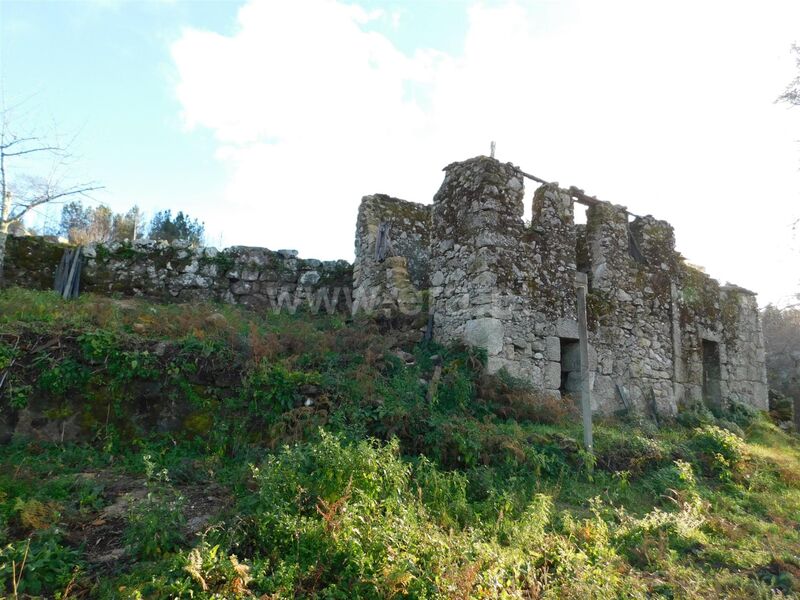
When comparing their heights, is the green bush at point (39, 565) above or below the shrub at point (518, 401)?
below

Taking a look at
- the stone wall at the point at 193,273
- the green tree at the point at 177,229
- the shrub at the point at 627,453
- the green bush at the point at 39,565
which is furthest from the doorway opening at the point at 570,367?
the green tree at the point at 177,229

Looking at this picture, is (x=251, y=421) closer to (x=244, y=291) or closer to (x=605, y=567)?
(x=605, y=567)

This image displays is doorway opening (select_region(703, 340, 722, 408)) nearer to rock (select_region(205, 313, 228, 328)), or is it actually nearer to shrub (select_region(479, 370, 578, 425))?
shrub (select_region(479, 370, 578, 425))

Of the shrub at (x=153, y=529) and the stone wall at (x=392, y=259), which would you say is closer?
the shrub at (x=153, y=529)

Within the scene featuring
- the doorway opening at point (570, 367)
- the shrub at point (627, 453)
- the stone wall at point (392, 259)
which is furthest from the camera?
the stone wall at point (392, 259)

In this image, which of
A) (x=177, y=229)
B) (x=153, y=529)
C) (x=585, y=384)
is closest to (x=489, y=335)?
(x=585, y=384)

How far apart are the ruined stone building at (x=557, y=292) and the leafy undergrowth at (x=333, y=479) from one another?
90 centimetres

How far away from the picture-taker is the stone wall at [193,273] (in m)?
10.8

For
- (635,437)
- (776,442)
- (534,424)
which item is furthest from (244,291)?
(776,442)

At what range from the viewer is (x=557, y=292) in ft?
32.4

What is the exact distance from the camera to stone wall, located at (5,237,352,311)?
35.3 ft

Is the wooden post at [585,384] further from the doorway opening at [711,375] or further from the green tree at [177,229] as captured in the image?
the green tree at [177,229]

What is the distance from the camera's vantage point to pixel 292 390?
6.88 meters

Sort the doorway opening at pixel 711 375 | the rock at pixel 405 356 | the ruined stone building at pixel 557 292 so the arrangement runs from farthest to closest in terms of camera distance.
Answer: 1. the doorway opening at pixel 711 375
2. the ruined stone building at pixel 557 292
3. the rock at pixel 405 356
